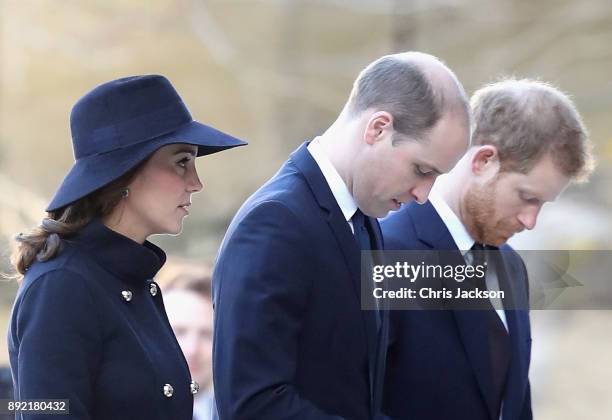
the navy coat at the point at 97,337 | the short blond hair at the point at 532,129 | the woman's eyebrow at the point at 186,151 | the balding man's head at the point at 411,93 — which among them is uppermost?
the short blond hair at the point at 532,129

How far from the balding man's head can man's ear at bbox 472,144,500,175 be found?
1.40 ft

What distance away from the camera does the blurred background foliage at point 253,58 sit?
8484 mm

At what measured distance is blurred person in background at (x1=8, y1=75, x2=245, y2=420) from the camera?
1.75 meters

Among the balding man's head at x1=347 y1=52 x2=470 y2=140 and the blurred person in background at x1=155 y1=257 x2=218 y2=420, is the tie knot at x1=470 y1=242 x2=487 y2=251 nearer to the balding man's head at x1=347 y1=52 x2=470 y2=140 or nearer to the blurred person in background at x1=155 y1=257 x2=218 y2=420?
the balding man's head at x1=347 y1=52 x2=470 y2=140

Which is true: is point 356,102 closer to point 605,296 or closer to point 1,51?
point 605,296

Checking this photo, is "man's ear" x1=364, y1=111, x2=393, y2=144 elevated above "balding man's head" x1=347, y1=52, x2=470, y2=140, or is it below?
below

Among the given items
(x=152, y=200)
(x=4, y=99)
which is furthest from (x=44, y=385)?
(x=4, y=99)

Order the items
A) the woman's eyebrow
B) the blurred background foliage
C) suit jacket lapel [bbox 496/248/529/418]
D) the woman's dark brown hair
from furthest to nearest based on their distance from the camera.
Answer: the blurred background foliage → suit jacket lapel [bbox 496/248/529/418] → the woman's eyebrow → the woman's dark brown hair

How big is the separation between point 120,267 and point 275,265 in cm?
31

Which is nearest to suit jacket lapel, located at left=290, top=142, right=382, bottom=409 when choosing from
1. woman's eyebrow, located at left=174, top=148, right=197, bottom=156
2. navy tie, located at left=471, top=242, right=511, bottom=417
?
woman's eyebrow, located at left=174, top=148, right=197, bottom=156

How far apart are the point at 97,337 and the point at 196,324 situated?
59.2 inches

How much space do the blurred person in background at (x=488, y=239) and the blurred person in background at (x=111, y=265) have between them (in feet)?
2.04

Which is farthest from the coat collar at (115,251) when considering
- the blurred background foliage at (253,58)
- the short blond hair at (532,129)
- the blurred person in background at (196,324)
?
the blurred background foliage at (253,58)

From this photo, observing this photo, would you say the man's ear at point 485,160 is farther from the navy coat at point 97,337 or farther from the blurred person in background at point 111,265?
the navy coat at point 97,337
